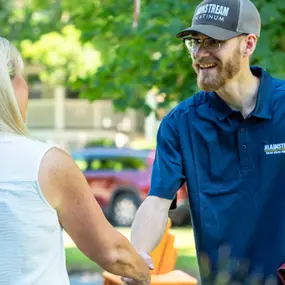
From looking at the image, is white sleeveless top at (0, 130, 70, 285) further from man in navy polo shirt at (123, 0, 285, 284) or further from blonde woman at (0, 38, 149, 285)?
man in navy polo shirt at (123, 0, 285, 284)

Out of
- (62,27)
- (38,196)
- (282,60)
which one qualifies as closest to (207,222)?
(38,196)

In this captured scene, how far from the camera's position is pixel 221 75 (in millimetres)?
4176

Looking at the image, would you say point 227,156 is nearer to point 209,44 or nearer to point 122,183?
point 209,44

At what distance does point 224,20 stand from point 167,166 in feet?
2.18

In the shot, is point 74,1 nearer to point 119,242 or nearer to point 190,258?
point 190,258

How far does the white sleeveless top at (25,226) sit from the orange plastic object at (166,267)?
3037mm

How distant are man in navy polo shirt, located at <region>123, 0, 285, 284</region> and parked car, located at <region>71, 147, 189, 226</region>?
17.3 metres

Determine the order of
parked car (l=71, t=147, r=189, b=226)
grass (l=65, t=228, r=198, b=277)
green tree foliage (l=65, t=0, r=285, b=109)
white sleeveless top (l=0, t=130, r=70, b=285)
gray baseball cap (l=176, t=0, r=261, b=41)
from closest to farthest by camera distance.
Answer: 1. white sleeveless top (l=0, t=130, r=70, b=285)
2. gray baseball cap (l=176, t=0, r=261, b=41)
3. green tree foliage (l=65, t=0, r=285, b=109)
4. grass (l=65, t=228, r=198, b=277)
5. parked car (l=71, t=147, r=189, b=226)

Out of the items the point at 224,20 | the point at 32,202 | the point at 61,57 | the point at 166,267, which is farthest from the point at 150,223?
the point at 61,57

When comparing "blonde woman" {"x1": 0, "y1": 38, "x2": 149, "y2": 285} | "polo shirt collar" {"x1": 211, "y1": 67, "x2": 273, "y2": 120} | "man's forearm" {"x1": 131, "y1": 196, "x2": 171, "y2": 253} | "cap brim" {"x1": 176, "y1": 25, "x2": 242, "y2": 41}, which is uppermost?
"cap brim" {"x1": 176, "y1": 25, "x2": 242, "y2": 41}

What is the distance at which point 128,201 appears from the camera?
21844 millimetres

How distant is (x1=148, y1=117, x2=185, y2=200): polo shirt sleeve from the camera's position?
4.18 meters

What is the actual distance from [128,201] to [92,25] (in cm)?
1061

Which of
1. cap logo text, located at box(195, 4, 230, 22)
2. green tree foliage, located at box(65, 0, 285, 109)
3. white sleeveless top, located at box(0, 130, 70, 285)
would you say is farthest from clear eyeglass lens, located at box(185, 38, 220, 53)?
green tree foliage, located at box(65, 0, 285, 109)
